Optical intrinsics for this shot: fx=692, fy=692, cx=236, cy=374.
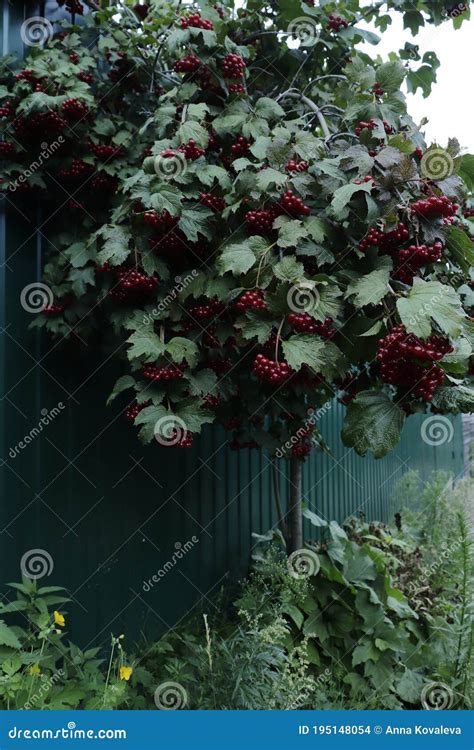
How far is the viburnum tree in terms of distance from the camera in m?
2.31

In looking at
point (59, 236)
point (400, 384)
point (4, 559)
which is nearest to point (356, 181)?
point (400, 384)

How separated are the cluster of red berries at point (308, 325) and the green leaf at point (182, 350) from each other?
18.0 inches

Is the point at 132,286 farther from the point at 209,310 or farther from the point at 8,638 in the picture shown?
the point at 8,638

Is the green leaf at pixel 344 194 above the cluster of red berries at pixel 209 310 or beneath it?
above

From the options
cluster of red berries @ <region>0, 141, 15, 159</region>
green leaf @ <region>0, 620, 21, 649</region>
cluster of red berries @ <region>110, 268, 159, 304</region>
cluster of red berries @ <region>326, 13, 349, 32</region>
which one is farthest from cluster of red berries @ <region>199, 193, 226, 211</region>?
green leaf @ <region>0, 620, 21, 649</region>

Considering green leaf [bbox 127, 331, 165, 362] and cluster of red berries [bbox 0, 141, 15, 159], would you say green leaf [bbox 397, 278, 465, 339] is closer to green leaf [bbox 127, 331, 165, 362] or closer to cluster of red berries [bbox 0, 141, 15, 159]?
green leaf [bbox 127, 331, 165, 362]

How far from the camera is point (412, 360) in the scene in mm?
2119

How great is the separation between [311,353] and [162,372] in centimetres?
61

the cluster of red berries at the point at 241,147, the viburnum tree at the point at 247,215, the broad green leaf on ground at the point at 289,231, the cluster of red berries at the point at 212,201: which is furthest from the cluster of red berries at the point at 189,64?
the broad green leaf on ground at the point at 289,231

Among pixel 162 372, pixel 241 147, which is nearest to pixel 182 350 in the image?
pixel 162 372

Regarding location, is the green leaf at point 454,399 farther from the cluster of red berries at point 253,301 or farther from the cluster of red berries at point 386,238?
the cluster of red berries at point 253,301

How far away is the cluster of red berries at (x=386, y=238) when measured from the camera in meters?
2.35

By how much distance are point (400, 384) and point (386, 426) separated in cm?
14

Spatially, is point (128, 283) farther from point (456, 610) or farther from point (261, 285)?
point (456, 610)
